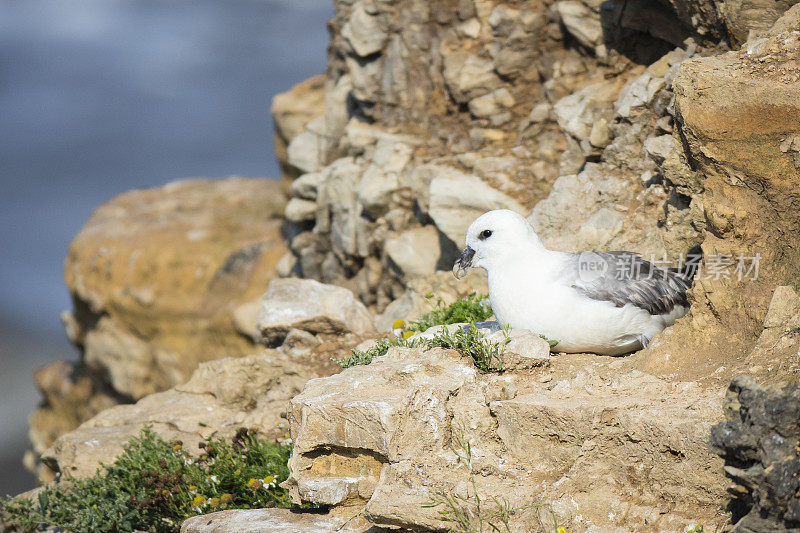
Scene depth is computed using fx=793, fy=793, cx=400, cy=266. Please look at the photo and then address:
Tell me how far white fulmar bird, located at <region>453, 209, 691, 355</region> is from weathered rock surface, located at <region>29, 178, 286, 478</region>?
1140cm

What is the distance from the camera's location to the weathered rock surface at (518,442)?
395 cm

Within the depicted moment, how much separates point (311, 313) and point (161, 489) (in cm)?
260

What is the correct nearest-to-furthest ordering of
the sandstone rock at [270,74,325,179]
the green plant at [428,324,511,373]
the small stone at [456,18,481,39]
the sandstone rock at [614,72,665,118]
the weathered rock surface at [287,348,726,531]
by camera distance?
1. the weathered rock surface at [287,348,726,531]
2. the green plant at [428,324,511,373]
3. the sandstone rock at [614,72,665,118]
4. the small stone at [456,18,481,39]
5. the sandstone rock at [270,74,325,179]

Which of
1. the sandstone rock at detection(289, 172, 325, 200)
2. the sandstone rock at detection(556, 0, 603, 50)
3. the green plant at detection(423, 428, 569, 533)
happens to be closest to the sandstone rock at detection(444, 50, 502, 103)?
the sandstone rock at detection(556, 0, 603, 50)

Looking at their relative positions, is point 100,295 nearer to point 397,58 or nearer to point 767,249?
point 397,58

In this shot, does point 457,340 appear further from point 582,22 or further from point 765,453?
point 582,22

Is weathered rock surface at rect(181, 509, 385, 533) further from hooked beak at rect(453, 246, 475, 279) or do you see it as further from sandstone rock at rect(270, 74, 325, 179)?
sandstone rock at rect(270, 74, 325, 179)

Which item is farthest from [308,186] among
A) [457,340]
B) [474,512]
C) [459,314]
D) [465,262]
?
[474,512]

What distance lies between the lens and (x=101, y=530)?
19.8 feet

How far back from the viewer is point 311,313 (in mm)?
8203

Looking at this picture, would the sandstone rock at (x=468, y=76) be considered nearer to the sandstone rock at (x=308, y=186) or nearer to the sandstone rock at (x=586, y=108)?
the sandstone rock at (x=586, y=108)

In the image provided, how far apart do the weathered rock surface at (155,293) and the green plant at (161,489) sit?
9.54m

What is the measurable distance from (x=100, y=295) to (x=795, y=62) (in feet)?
54.8

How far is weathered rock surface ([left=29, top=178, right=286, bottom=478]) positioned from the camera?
1738cm
